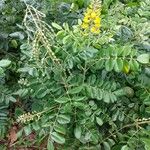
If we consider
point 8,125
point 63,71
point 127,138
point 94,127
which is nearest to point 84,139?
point 94,127

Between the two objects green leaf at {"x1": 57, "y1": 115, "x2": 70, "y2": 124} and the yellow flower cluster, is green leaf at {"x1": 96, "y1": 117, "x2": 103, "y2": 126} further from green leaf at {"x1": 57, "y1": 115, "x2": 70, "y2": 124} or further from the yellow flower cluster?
the yellow flower cluster

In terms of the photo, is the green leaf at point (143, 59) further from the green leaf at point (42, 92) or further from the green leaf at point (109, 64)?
the green leaf at point (42, 92)

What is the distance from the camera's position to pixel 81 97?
2.18 meters

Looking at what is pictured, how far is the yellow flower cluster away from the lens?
6.77 ft

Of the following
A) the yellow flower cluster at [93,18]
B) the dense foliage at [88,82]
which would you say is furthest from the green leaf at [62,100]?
the yellow flower cluster at [93,18]

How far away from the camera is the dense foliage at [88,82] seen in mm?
2158

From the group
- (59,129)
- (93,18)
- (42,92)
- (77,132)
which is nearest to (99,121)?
(77,132)

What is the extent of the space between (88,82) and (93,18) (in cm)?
39

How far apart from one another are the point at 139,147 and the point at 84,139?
0.31 meters

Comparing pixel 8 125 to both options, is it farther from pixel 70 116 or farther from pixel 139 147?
pixel 139 147

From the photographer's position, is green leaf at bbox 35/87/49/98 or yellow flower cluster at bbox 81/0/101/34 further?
green leaf at bbox 35/87/49/98

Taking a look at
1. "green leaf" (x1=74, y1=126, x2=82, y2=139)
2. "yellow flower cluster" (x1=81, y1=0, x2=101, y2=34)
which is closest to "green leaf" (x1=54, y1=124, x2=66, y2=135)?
"green leaf" (x1=74, y1=126, x2=82, y2=139)

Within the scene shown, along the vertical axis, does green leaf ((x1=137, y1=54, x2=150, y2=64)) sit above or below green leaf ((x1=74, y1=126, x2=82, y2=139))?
above

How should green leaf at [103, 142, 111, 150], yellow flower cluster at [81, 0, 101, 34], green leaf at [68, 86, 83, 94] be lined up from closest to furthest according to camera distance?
yellow flower cluster at [81, 0, 101, 34], green leaf at [68, 86, 83, 94], green leaf at [103, 142, 111, 150]
